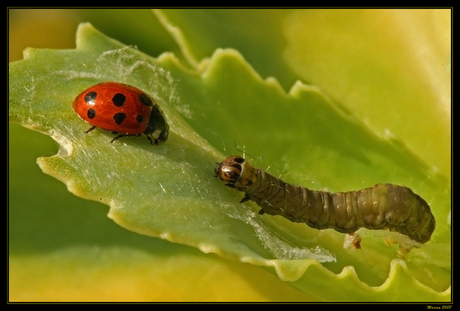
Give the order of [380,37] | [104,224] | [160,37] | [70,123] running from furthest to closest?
[160,37]
[380,37]
[104,224]
[70,123]

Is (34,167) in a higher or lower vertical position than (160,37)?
lower

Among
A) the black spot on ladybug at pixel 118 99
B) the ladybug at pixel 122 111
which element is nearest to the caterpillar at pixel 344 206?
the ladybug at pixel 122 111

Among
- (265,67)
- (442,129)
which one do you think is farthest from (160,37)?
(442,129)

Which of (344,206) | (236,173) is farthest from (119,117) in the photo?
(344,206)

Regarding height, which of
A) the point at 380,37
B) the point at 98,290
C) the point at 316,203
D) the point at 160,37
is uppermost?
the point at 380,37

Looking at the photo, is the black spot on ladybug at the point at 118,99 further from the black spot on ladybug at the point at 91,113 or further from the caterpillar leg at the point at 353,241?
the caterpillar leg at the point at 353,241

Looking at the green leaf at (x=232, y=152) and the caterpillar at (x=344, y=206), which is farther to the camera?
A: the caterpillar at (x=344, y=206)

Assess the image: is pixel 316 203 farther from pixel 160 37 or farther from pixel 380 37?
pixel 160 37
